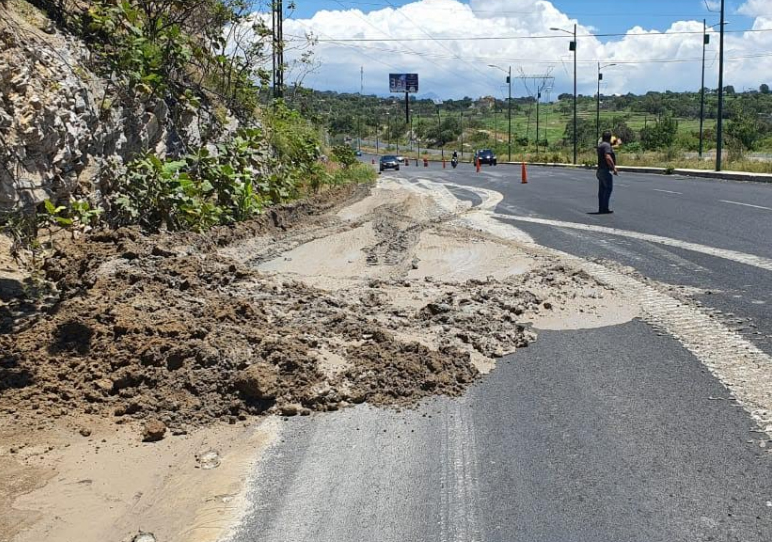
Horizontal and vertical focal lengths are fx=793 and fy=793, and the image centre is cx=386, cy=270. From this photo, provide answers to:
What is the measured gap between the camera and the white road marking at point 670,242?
10305mm

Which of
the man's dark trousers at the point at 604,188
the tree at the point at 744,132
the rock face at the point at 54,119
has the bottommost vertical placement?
the man's dark trousers at the point at 604,188

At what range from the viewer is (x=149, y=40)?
1334 cm

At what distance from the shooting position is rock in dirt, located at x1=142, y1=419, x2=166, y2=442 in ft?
16.4

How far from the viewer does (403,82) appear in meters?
163

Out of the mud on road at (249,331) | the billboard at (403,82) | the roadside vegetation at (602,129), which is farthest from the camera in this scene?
the billboard at (403,82)

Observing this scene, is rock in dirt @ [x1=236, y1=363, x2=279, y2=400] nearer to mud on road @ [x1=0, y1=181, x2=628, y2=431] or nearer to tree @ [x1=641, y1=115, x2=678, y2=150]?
mud on road @ [x1=0, y1=181, x2=628, y2=431]

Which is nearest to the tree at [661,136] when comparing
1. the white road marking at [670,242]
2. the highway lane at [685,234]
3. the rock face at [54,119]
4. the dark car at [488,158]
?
the dark car at [488,158]

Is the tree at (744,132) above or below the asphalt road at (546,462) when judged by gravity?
above

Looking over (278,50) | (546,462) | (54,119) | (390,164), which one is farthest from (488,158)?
(546,462)

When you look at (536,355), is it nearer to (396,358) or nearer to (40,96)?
(396,358)

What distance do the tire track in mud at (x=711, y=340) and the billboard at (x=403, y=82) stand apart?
15606 centimetres

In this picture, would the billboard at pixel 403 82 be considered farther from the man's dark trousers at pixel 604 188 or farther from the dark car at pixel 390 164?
the man's dark trousers at pixel 604 188

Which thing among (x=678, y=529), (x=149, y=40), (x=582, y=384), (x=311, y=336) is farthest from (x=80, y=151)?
(x=678, y=529)

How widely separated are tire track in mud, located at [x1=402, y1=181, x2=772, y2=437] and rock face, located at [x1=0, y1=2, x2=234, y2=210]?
21.2 feet
